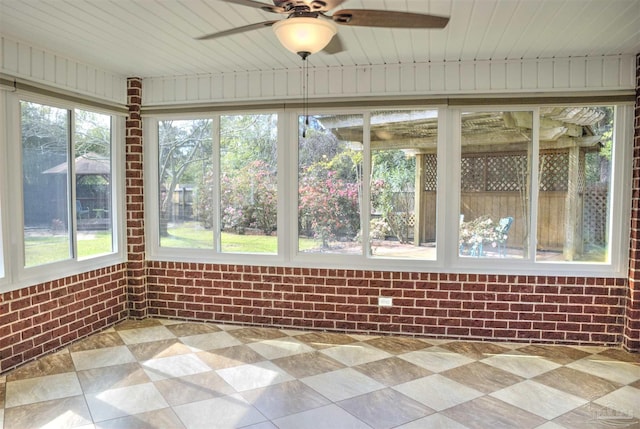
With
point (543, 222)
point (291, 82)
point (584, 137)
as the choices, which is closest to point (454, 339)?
point (543, 222)

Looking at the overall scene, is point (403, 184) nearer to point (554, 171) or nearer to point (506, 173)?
point (506, 173)

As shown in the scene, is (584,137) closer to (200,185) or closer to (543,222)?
(543,222)

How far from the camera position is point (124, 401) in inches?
110

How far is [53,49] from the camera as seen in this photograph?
11.4ft

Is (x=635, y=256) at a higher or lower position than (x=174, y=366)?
higher

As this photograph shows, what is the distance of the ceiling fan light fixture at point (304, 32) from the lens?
2062 mm

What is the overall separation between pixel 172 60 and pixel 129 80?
2.84 feet

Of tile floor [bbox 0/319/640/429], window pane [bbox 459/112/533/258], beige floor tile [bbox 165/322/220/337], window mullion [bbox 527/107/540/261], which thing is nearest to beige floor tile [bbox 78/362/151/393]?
tile floor [bbox 0/319/640/429]

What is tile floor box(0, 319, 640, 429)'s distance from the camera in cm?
262

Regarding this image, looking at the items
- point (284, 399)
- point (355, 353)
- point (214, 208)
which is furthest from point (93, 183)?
point (355, 353)

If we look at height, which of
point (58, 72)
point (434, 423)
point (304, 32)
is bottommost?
point (434, 423)

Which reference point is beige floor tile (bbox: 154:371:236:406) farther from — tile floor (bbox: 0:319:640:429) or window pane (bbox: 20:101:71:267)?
window pane (bbox: 20:101:71:267)

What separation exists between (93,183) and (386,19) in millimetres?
3265

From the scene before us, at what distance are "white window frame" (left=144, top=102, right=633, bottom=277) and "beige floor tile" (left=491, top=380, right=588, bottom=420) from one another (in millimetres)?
1143
